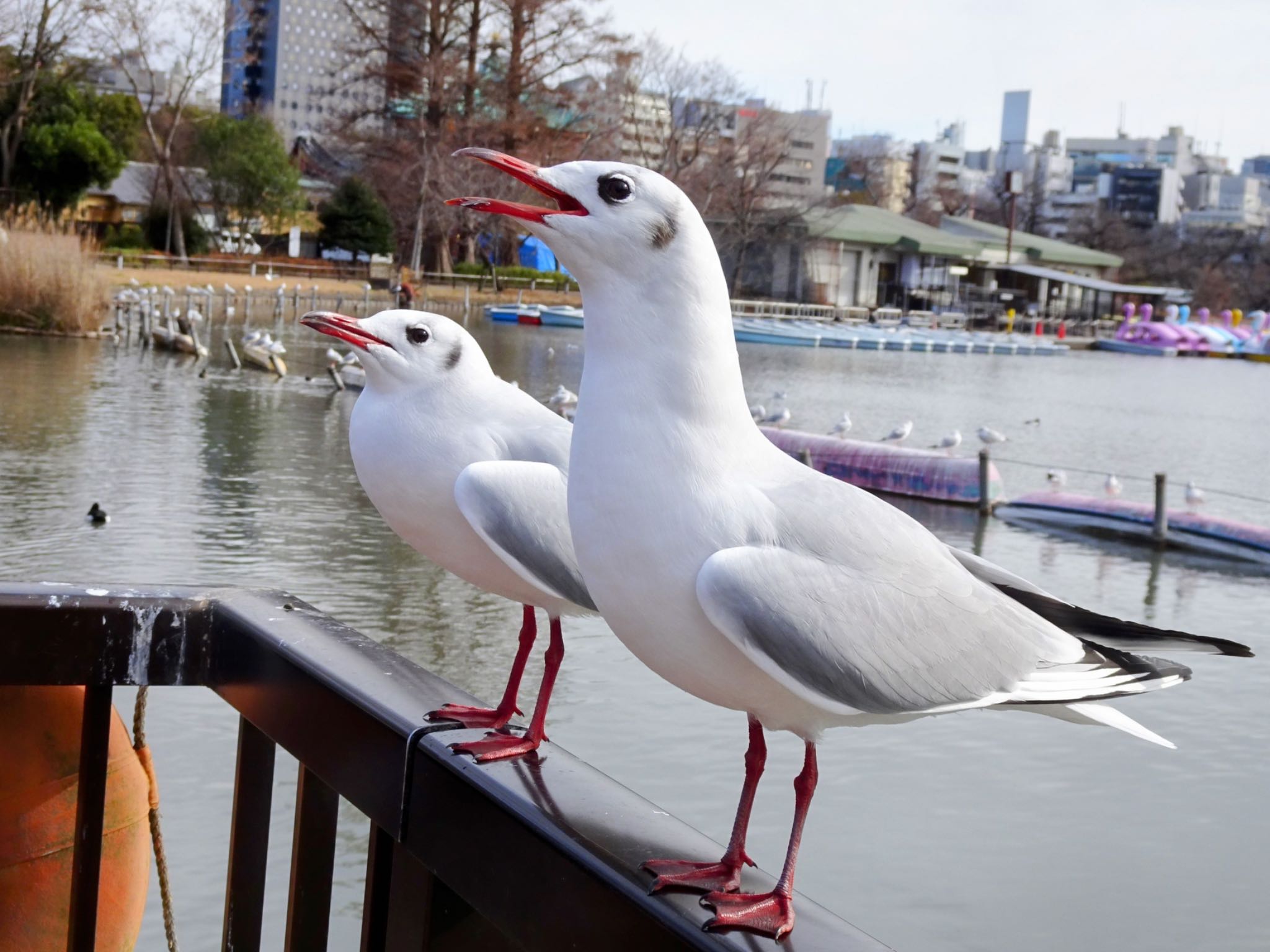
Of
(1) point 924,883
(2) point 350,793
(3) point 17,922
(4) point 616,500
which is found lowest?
(1) point 924,883

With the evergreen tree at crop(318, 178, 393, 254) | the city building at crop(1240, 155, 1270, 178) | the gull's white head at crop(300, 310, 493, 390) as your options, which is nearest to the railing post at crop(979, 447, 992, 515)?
the gull's white head at crop(300, 310, 493, 390)

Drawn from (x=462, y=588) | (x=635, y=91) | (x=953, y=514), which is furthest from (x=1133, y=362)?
(x=462, y=588)

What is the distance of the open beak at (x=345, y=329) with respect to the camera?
214 centimetres

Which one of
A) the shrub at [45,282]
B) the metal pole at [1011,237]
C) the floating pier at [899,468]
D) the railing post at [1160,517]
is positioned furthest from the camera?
the metal pole at [1011,237]

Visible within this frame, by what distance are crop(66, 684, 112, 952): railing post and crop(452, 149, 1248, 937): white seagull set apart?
0.69 metres

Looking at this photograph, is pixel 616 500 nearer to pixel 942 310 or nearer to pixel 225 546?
pixel 225 546

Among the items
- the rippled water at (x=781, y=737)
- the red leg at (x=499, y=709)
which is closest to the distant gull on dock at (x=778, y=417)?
the rippled water at (x=781, y=737)

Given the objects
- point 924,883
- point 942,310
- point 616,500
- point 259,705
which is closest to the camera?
point 616,500

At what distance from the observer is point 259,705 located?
1698 millimetres

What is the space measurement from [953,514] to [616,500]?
11583 millimetres

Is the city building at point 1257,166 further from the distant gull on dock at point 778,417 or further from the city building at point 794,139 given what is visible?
the distant gull on dock at point 778,417

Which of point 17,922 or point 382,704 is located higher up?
point 382,704

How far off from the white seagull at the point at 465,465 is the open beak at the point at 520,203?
0.53 meters

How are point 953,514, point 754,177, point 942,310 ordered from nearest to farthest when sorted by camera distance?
1. point 953,514
2. point 754,177
3. point 942,310
